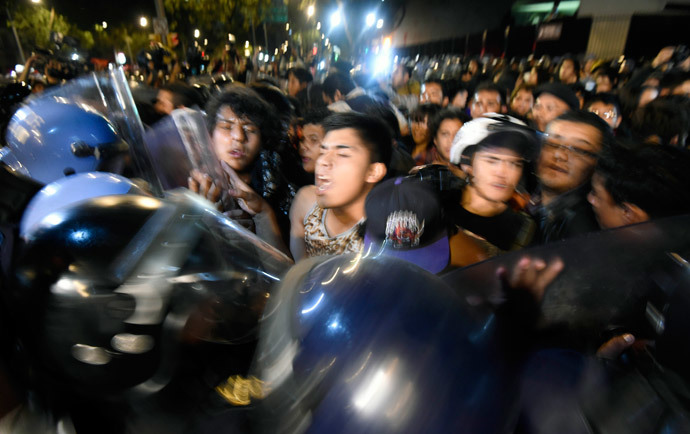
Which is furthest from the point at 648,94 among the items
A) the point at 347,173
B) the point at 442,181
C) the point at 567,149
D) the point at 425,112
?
the point at 347,173

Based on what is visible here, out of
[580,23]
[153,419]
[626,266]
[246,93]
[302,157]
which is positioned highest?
[580,23]

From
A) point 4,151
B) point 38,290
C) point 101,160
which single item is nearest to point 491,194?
point 38,290

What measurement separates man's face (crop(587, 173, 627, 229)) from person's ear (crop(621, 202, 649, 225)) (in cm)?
1

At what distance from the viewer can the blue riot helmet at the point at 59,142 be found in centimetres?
254

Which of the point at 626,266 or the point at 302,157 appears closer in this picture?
the point at 626,266

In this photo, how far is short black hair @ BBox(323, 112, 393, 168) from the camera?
1885 millimetres

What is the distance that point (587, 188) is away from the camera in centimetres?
188

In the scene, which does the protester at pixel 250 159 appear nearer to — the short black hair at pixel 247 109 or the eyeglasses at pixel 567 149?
the short black hair at pixel 247 109

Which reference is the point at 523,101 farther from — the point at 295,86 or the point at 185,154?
the point at 185,154

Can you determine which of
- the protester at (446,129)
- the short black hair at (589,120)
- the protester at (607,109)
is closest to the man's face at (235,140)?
the protester at (446,129)

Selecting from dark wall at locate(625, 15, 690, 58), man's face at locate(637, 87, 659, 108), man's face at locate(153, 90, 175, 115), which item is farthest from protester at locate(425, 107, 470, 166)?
dark wall at locate(625, 15, 690, 58)

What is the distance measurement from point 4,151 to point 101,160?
92cm

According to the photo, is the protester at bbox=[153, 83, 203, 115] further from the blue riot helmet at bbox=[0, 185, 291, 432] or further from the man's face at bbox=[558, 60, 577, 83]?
the man's face at bbox=[558, 60, 577, 83]

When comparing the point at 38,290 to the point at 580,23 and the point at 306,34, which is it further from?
the point at 306,34
